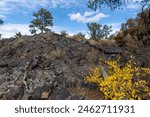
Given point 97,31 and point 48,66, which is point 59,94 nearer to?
point 48,66

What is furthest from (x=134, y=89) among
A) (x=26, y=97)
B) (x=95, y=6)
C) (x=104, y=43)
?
(x=104, y=43)

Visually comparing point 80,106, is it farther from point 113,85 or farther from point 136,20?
point 136,20

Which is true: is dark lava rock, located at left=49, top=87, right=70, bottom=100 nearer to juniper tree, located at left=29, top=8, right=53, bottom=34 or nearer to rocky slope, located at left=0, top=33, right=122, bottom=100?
rocky slope, located at left=0, top=33, right=122, bottom=100

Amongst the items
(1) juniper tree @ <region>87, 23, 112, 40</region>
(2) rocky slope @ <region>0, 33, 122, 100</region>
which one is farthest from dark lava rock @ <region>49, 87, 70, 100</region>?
(1) juniper tree @ <region>87, 23, 112, 40</region>

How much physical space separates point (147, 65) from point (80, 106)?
25.4 feet

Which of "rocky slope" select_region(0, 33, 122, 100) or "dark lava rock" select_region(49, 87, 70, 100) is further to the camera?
"rocky slope" select_region(0, 33, 122, 100)

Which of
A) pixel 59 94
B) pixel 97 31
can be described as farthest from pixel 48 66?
pixel 97 31

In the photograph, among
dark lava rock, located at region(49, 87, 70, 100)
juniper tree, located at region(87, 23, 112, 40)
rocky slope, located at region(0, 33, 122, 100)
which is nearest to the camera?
dark lava rock, located at region(49, 87, 70, 100)

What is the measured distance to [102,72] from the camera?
49.9ft

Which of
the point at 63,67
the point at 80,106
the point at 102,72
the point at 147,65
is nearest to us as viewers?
the point at 80,106

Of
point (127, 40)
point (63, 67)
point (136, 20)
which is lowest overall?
point (63, 67)

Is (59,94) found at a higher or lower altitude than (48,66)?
lower

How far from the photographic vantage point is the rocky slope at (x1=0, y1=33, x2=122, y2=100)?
574 inches

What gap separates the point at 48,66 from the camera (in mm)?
16781
